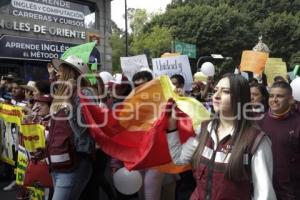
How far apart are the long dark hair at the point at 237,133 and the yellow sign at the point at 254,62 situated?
5.41 m

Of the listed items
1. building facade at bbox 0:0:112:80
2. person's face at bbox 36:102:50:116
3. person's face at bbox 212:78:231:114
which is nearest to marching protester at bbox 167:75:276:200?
person's face at bbox 212:78:231:114

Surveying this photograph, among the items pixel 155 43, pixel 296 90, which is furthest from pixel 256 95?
pixel 155 43

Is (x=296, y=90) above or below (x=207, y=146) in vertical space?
above

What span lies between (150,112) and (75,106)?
24.5 inches

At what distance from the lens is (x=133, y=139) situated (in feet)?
12.0

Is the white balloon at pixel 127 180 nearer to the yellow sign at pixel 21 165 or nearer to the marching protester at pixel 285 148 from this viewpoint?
the yellow sign at pixel 21 165

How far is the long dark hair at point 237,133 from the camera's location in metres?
2.36

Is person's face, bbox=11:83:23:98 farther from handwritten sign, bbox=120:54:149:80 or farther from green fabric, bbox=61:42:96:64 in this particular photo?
green fabric, bbox=61:42:96:64

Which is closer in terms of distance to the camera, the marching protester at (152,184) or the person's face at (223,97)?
the person's face at (223,97)

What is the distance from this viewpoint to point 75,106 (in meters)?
3.71

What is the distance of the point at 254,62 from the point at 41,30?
11935 millimetres

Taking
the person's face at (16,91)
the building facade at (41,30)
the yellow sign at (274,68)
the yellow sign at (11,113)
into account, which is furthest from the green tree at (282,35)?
the yellow sign at (11,113)

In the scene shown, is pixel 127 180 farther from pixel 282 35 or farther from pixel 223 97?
pixel 282 35

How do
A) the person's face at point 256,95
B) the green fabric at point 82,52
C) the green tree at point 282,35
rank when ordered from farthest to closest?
the green tree at point 282,35, the person's face at point 256,95, the green fabric at point 82,52
